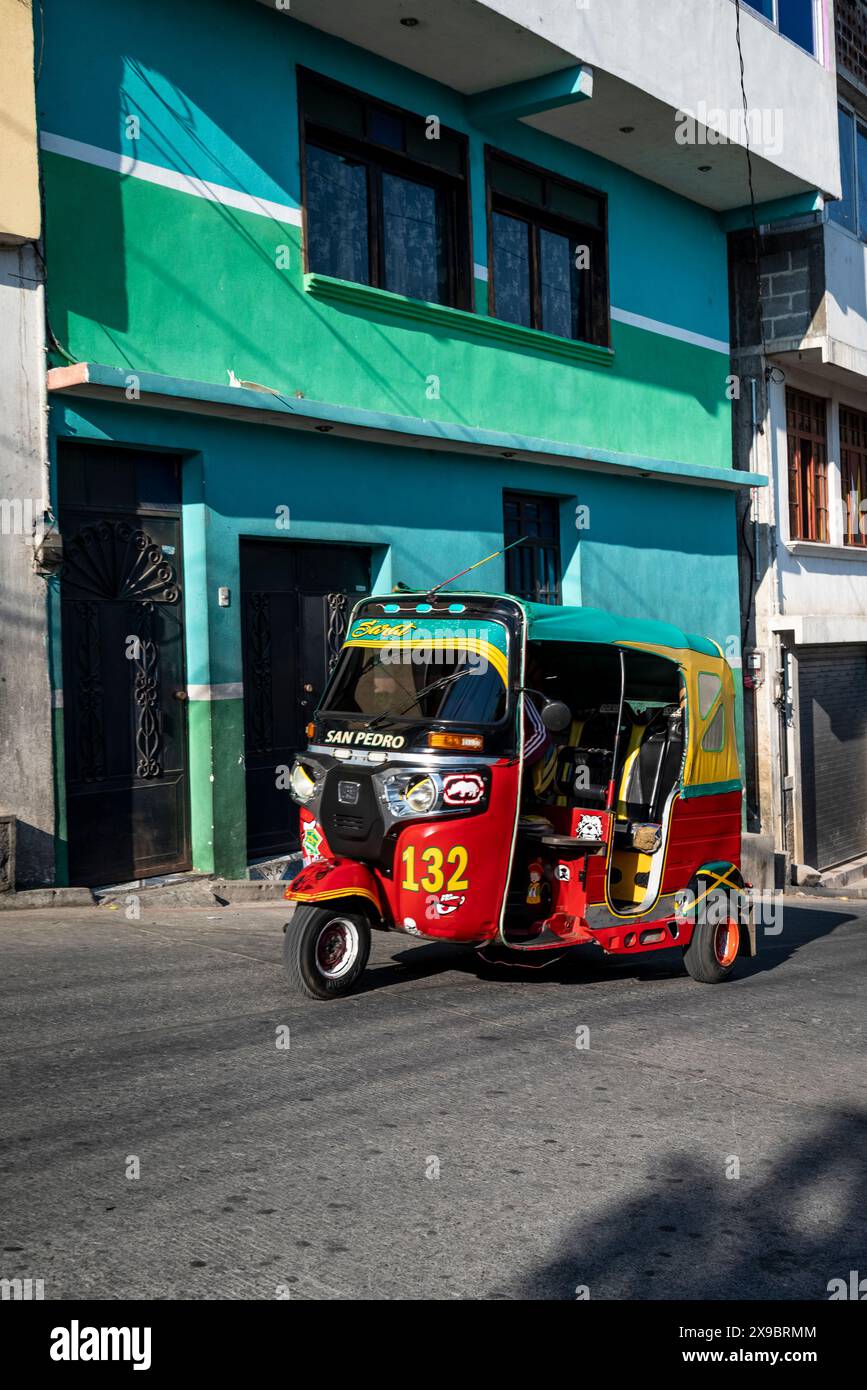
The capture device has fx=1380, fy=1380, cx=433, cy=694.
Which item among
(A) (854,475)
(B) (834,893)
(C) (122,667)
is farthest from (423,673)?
(A) (854,475)

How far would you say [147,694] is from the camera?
1098 cm

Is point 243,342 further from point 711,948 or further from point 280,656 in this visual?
point 711,948

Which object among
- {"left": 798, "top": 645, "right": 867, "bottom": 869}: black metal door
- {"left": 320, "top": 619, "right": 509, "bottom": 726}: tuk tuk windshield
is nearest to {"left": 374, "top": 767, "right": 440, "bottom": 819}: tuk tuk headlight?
{"left": 320, "top": 619, "right": 509, "bottom": 726}: tuk tuk windshield

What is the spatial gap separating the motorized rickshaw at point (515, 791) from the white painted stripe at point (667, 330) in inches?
338

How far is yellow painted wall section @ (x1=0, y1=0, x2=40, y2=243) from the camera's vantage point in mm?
9617

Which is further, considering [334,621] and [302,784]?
[334,621]

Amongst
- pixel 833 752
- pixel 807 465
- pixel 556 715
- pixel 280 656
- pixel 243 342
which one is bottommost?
pixel 833 752

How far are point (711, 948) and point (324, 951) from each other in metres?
2.70

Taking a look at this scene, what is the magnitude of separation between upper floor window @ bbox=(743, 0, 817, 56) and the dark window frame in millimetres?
6853

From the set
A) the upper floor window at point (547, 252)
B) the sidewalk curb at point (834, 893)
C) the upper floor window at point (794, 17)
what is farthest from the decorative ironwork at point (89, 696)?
the upper floor window at point (794, 17)

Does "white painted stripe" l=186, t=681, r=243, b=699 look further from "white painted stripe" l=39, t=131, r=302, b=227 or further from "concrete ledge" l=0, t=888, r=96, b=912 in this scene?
"white painted stripe" l=39, t=131, r=302, b=227

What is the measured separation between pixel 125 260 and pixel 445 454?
4.21m
